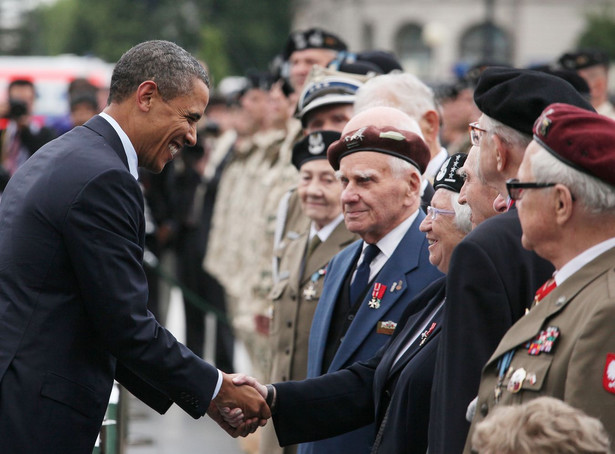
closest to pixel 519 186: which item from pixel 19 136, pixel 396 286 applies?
pixel 396 286

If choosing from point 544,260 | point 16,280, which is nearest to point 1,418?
point 16,280

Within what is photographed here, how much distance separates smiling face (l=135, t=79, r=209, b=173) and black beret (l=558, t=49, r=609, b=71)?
5573 millimetres

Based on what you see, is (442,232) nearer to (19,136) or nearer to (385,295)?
(385,295)

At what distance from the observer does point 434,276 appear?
185 inches

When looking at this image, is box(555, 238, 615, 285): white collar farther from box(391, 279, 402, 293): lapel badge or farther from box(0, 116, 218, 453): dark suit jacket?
box(0, 116, 218, 453): dark suit jacket

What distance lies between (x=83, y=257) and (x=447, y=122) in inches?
289

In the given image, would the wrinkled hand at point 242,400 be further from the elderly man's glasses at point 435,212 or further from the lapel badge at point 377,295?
the elderly man's glasses at point 435,212

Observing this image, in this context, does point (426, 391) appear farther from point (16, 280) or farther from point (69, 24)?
point (69, 24)

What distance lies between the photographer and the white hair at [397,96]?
19.9ft

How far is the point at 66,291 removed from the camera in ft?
13.8

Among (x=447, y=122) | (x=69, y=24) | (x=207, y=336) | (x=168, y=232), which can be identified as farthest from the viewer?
A: (x=69, y=24)

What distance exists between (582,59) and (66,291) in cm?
642

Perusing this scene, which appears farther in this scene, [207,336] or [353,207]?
[207,336]

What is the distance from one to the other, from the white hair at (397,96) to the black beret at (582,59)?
378 centimetres
